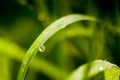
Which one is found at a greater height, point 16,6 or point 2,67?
point 16,6

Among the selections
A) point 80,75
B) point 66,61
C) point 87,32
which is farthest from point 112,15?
point 80,75

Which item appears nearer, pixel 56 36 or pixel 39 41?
pixel 39 41

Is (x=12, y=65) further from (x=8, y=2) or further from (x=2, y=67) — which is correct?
(x=8, y=2)

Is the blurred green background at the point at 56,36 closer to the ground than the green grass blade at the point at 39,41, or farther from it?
farther from it

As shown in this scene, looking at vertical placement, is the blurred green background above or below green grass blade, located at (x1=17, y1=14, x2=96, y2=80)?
above

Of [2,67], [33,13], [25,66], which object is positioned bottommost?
[25,66]

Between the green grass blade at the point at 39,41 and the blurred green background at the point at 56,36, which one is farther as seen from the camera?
the blurred green background at the point at 56,36

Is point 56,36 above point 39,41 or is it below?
above

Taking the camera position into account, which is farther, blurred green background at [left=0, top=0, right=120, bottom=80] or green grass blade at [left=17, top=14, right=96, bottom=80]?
blurred green background at [left=0, top=0, right=120, bottom=80]
